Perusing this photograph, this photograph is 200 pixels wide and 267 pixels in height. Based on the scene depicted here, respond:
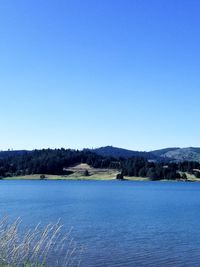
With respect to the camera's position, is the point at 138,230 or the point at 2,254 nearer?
the point at 2,254

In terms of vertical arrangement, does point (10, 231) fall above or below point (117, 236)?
above

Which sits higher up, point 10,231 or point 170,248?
point 10,231

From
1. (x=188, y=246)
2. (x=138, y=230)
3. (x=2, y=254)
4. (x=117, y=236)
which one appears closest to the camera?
(x=2, y=254)

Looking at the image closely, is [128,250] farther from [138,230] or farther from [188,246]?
[138,230]

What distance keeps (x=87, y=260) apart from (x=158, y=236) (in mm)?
16160

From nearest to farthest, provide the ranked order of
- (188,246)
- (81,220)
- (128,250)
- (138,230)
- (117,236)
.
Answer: (128,250) → (188,246) → (117,236) → (138,230) → (81,220)

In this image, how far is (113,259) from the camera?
36188mm

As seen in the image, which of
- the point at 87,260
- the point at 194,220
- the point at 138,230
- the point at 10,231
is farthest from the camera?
the point at 194,220

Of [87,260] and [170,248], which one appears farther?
[170,248]

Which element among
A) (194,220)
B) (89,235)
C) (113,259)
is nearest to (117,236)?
(89,235)

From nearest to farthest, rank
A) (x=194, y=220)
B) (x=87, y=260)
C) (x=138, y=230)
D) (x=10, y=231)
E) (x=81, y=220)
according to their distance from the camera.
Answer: (x=10, y=231) < (x=87, y=260) < (x=138, y=230) < (x=81, y=220) < (x=194, y=220)

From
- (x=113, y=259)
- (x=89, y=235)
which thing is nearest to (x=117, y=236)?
(x=89, y=235)

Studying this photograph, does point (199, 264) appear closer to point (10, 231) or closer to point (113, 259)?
point (113, 259)

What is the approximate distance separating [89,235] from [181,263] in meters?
15.3
